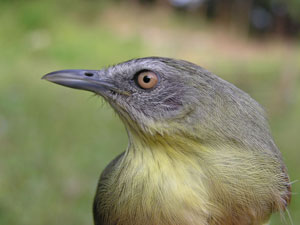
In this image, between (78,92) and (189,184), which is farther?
(78,92)

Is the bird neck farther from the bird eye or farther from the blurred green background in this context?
the blurred green background

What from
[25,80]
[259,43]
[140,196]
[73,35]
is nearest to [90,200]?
[140,196]

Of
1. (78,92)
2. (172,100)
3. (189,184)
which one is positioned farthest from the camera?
(78,92)

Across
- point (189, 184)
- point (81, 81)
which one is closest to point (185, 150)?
point (189, 184)

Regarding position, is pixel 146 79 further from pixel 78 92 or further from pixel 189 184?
pixel 78 92

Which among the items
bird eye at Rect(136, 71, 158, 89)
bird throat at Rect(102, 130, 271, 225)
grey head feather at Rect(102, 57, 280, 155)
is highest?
bird eye at Rect(136, 71, 158, 89)

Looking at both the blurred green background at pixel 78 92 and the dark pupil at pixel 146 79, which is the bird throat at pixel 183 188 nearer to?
the dark pupil at pixel 146 79

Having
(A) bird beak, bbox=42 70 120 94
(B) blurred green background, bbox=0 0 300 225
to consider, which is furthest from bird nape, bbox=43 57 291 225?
(B) blurred green background, bbox=0 0 300 225

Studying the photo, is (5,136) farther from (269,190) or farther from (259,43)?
(259,43)
